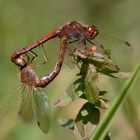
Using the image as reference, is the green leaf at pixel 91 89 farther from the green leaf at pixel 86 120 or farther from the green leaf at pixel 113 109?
the green leaf at pixel 113 109

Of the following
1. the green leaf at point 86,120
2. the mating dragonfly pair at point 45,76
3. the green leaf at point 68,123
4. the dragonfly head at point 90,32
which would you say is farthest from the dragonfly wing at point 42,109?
the dragonfly head at point 90,32

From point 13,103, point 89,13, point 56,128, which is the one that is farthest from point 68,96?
point 89,13

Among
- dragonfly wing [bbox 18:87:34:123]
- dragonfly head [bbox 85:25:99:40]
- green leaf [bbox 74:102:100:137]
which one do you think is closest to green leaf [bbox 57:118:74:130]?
green leaf [bbox 74:102:100:137]

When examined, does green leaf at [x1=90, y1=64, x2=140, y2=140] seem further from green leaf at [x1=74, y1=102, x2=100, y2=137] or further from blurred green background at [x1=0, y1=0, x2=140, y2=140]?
blurred green background at [x1=0, y1=0, x2=140, y2=140]

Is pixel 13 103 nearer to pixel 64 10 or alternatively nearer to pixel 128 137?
pixel 128 137

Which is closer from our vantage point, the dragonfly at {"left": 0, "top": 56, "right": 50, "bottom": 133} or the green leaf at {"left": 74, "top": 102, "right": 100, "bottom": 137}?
the green leaf at {"left": 74, "top": 102, "right": 100, "bottom": 137}

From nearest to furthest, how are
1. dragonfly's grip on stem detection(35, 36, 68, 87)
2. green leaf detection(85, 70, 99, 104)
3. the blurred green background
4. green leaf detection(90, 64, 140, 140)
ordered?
1. green leaf detection(90, 64, 140, 140)
2. green leaf detection(85, 70, 99, 104)
3. dragonfly's grip on stem detection(35, 36, 68, 87)
4. the blurred green background

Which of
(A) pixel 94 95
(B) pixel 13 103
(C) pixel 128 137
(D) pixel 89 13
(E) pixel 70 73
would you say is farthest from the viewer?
(D) pixel 89 13
